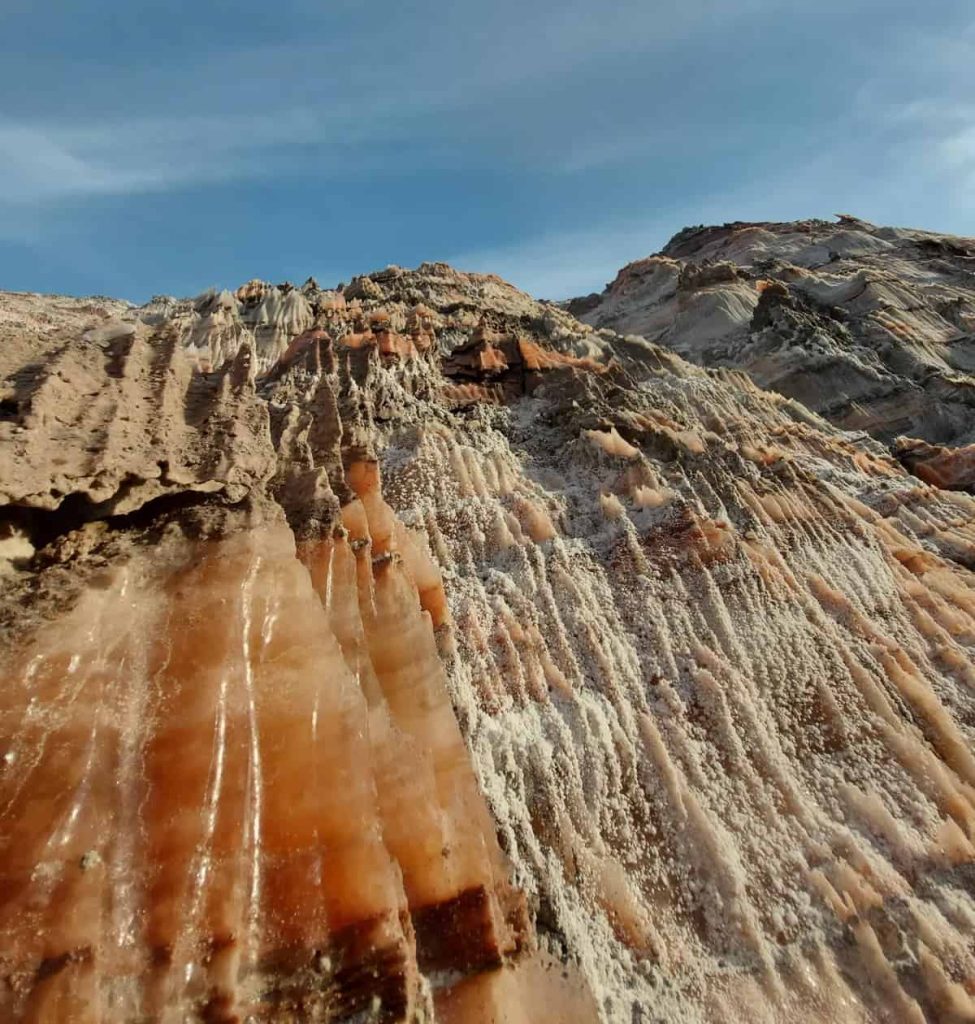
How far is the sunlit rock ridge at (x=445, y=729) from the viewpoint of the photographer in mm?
3080

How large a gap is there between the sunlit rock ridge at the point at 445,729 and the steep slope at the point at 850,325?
1081 centimetres

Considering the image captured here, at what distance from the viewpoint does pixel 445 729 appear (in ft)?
15.3

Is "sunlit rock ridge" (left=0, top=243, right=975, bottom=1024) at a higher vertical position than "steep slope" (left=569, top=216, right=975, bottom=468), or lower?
lower

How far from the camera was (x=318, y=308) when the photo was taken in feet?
61.5

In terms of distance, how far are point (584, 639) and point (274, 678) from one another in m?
3.37

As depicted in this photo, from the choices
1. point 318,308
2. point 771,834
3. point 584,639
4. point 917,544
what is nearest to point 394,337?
point 318,308

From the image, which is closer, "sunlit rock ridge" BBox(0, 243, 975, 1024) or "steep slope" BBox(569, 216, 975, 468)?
"sunlit rock ridge" BBox(0, 243, 975, 1024)

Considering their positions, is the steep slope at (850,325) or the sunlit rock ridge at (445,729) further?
the steep slope at (850,325)

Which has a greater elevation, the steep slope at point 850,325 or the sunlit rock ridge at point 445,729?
the steep slope at point 850,325

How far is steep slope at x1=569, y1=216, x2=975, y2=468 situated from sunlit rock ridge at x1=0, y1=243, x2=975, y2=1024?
10.8m

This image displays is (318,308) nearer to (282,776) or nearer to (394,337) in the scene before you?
(394,337)

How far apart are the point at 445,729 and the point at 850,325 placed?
23226 millimetres

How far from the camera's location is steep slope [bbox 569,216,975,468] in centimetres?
1728

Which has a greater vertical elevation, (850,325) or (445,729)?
(850,325)
